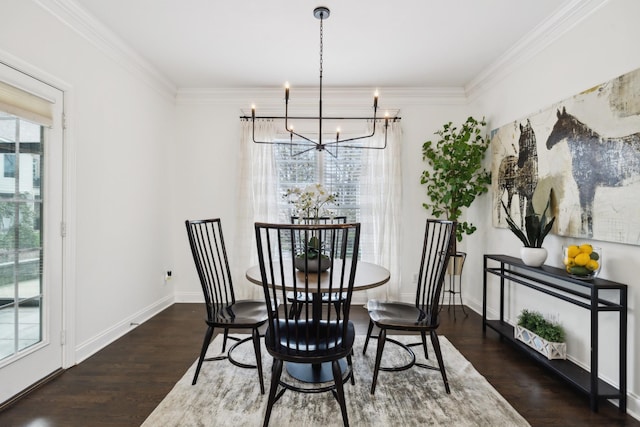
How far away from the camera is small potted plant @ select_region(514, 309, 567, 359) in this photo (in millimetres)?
2459

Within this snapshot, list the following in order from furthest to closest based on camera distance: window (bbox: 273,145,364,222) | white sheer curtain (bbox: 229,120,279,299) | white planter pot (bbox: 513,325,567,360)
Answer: window (bbox: 273,145,364,222) → white sheer curtain (bbox: 229,120,279,299) → white planter pot (bbox: 513,325,567,360)

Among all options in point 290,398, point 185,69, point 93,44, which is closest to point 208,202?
point 185,69

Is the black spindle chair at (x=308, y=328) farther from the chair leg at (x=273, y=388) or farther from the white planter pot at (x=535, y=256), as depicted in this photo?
the white planter pot at (x=535, y=256)

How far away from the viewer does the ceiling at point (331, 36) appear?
98.0 inches

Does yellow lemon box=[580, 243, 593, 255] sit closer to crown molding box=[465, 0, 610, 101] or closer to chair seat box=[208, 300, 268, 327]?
crown molding box=[465, 0, 610, 101]

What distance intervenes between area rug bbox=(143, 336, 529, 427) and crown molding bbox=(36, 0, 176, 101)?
8.94 ft

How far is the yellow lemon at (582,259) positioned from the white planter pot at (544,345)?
0.73 metres

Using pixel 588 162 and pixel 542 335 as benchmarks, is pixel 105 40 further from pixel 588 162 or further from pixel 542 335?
pixel 542 335

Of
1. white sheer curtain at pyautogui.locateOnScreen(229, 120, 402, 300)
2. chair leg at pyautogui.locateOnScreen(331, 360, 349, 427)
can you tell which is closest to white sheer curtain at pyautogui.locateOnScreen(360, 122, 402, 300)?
white sheer curtain at pyautogui.locateOnScreen(229, 120, 402, 300)

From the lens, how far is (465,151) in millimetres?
3637

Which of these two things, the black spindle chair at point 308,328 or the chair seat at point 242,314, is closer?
the black spindle chair at point 308,328

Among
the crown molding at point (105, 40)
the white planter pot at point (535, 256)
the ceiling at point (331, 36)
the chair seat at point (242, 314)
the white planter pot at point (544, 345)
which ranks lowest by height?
the white planter pot at point (544, 345)

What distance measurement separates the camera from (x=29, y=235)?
2.19 meters

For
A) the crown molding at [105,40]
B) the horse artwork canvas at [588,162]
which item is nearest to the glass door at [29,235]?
the crown molding at [105,40]
